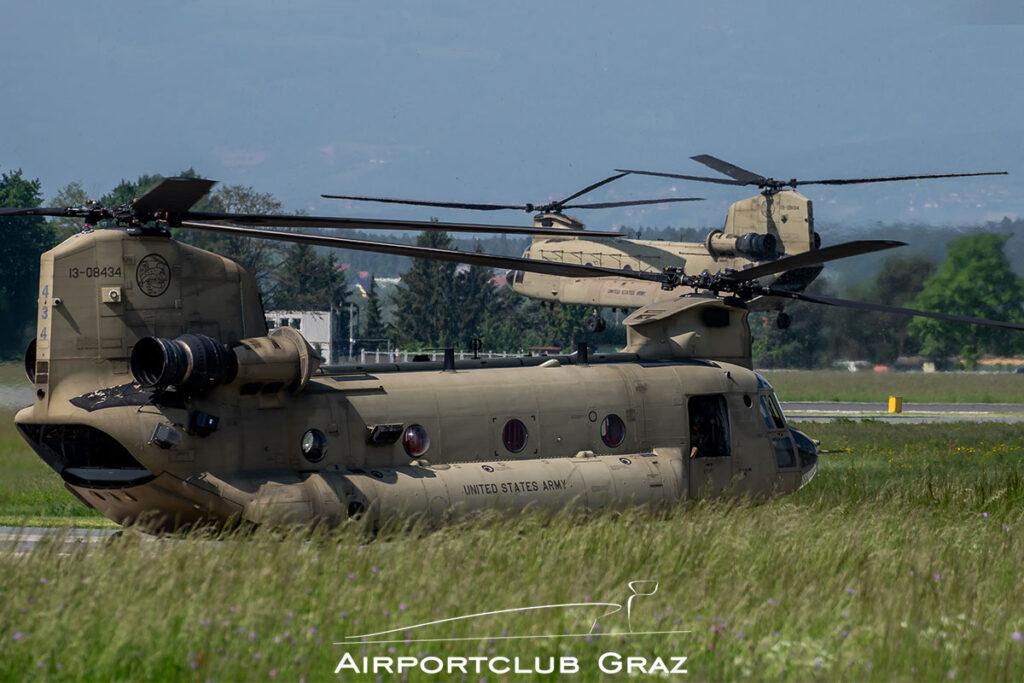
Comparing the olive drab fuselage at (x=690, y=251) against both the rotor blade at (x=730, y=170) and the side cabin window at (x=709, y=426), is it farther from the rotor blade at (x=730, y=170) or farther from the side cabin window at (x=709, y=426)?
the side cabin window at (x=709, y=426)

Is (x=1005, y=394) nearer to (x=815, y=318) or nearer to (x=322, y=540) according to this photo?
(x=815, y=318)

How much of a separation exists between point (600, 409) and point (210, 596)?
888 centimetres

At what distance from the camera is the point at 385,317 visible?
7490 inches

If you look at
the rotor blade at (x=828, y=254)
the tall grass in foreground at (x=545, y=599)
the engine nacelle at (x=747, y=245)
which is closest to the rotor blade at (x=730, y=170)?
the engine nacelle at (x=747, y=245)

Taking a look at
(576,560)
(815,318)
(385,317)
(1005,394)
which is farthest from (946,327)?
(385,317)

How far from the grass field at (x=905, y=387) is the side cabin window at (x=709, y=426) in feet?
159

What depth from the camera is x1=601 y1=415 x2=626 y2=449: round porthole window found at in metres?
18.3

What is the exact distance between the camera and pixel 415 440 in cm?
1681

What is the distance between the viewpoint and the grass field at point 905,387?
215 ft

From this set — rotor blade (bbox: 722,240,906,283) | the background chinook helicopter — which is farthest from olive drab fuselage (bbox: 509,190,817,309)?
rotor blade (bbox: 722,240,906,283)

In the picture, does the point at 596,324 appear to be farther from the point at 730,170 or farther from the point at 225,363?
the point at 225,363

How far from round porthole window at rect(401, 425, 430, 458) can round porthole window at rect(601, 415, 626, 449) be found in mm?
2766

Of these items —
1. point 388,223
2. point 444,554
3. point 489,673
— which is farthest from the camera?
point 388,223

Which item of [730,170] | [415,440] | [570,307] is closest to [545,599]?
[415,440]
